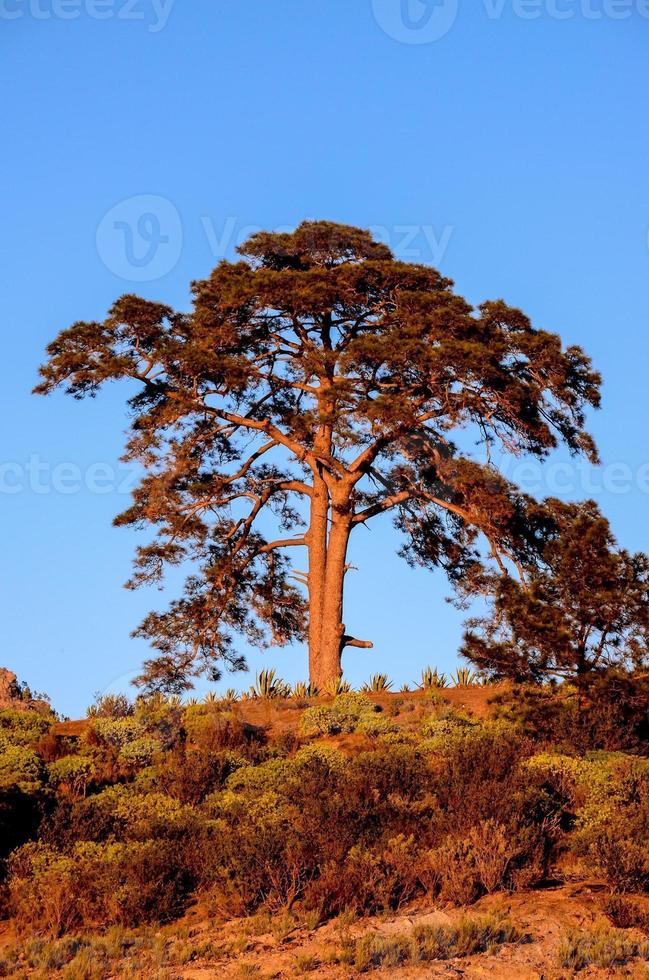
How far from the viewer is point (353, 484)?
28.7 meters

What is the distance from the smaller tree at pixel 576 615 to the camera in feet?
62.2

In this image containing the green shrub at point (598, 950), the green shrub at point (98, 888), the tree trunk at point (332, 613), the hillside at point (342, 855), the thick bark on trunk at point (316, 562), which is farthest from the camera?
the thick bark on trunk at point (316, 562)

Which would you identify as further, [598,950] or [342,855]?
[342,855]

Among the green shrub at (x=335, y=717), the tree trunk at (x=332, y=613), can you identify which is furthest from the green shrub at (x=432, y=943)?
the tree trunk at (x=332, y=613)

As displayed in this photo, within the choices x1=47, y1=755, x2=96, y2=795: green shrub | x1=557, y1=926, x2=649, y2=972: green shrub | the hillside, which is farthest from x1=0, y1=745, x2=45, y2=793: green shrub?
x1=557, y1=926, x2=649, y2=972: green shrub

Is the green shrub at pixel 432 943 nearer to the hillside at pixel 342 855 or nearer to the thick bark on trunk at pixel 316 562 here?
the hillside at pixel 342 855

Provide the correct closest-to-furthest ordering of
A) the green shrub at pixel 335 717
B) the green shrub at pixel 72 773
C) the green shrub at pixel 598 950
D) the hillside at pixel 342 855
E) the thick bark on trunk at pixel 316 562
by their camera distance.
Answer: the green shrub at pixel 598 950 < the hillside at pixel 342 855 < the green shrub at pixel 72 773 < the green shrub at pixel 335 717 < the thick bark on trunk at pixel 316 562

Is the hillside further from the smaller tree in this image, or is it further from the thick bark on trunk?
the thick bark on trunk

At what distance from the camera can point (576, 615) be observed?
19141mm

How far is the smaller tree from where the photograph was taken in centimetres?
1897

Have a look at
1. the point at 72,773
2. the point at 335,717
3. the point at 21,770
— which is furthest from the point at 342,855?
the point at 335,717

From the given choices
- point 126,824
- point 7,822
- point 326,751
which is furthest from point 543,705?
point 7,822

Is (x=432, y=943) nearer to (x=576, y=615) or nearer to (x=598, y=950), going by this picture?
(x=598, y=950)

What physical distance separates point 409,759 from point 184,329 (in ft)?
48.6
